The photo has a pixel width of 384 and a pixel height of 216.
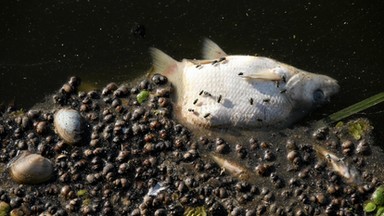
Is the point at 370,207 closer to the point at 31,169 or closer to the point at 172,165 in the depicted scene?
the point at 172,165

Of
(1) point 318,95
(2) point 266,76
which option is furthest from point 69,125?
(1) point 318,95

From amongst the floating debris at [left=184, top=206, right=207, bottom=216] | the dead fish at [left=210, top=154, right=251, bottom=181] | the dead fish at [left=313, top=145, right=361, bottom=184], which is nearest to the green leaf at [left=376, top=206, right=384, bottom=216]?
the dead fish at [left=313, top=145, right=361, bottom=184]

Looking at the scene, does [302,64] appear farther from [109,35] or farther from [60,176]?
[60,176]

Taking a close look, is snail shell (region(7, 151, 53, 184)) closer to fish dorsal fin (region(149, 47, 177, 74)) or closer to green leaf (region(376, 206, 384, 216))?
fish dorsal fin (region(149, 47, 177, 74))

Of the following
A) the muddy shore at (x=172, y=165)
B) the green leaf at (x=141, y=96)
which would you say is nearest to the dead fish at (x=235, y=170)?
the muddy shore at (x=172, y=165)

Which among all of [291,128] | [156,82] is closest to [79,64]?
[156,82]

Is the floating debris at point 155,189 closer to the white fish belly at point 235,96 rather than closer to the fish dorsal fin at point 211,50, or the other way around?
the white fish belly at point 235,96
